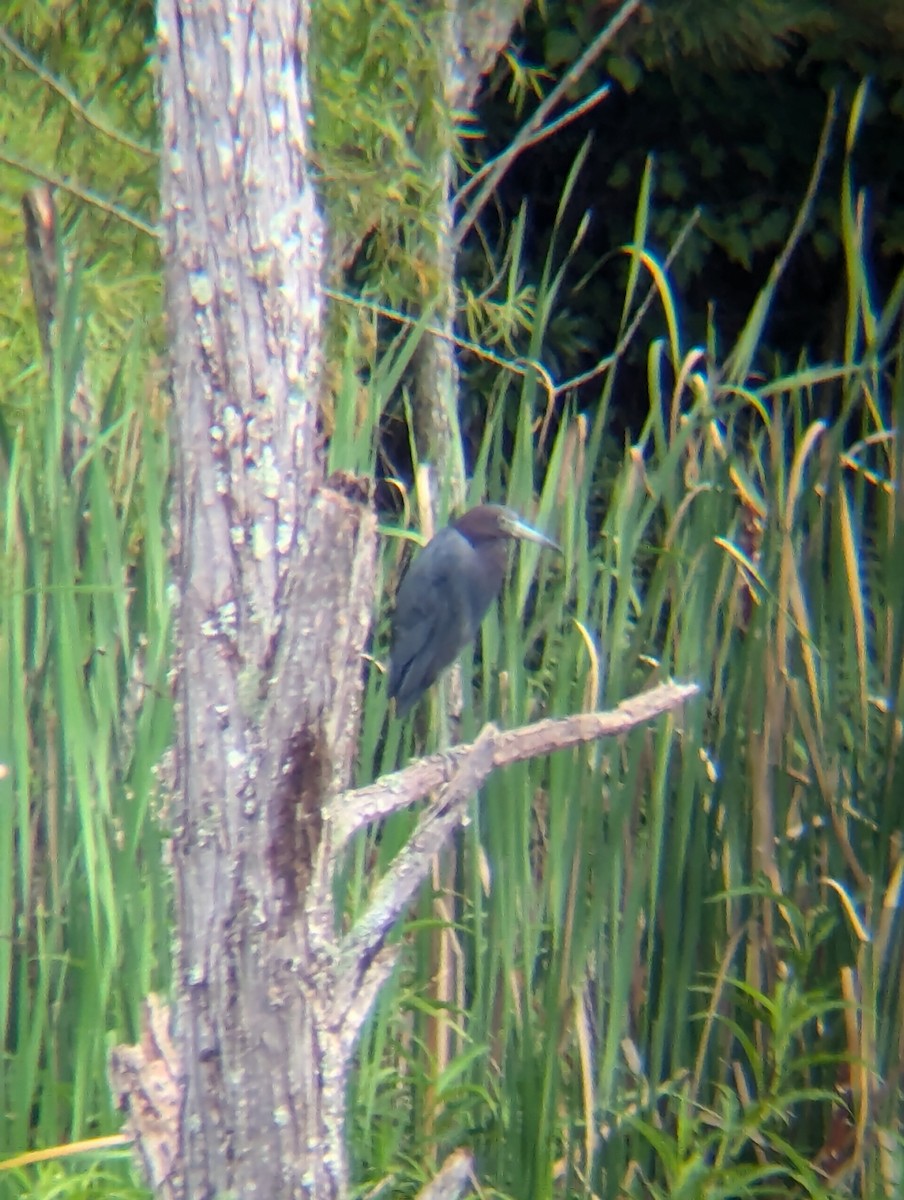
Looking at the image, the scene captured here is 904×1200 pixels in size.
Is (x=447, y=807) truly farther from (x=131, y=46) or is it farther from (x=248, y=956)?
(x=131, y=46)

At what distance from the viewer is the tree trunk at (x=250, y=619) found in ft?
3.64

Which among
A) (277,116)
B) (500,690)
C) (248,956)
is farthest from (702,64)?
(248,956)

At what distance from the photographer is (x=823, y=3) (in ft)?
13.7

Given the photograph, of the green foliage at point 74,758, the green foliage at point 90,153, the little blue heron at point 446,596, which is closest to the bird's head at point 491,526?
the little blue heron at point 446,596

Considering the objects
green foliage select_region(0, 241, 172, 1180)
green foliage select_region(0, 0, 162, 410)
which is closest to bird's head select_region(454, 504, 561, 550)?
green foliage select_region(0, 241, 172, 1180)

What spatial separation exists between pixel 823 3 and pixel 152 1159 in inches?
150

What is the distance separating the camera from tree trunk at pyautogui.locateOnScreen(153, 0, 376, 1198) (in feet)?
3.64

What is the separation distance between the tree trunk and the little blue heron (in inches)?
37.9

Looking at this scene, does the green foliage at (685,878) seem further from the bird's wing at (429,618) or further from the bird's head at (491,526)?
the bird's wing at (429,618)

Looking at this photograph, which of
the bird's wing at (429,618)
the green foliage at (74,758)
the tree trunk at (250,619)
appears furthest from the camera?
the bird's wing at (429,618)

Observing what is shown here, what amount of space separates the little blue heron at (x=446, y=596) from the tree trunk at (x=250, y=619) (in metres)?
0.96

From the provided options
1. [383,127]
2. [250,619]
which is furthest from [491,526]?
[250,619]

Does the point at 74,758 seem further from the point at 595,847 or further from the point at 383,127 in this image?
the point at 383,127

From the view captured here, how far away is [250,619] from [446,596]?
4.31 ft
